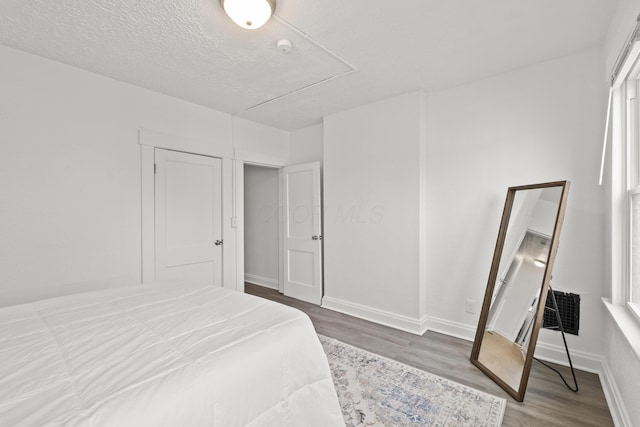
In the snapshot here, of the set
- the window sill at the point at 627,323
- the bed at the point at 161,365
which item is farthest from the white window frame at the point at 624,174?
the bed at the point at 161,365

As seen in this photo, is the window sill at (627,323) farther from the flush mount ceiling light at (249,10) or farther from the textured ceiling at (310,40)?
the flush mount ceiling light at (249,10)

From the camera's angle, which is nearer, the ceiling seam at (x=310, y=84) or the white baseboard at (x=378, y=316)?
the ceiling seam at (x=310, y=84)

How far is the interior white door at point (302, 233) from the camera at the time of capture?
391cm

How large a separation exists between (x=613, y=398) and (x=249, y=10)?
10.7 feet

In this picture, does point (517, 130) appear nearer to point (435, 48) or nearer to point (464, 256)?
point (435, 48)

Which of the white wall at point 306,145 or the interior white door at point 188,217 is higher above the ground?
the white wall at point 306,145

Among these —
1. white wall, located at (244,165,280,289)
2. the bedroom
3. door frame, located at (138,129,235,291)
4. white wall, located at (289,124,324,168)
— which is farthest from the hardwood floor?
white wall, located at (289,124,324,168)

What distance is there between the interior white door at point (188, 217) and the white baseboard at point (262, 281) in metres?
1.36

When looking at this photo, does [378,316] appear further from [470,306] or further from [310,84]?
[310,84]

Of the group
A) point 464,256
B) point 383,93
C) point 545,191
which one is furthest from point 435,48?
point 464,256

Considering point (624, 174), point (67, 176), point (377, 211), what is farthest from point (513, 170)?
point (67, 176)

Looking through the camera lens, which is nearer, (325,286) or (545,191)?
(545,191)

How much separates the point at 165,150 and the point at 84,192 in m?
0.86

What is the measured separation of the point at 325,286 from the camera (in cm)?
383
